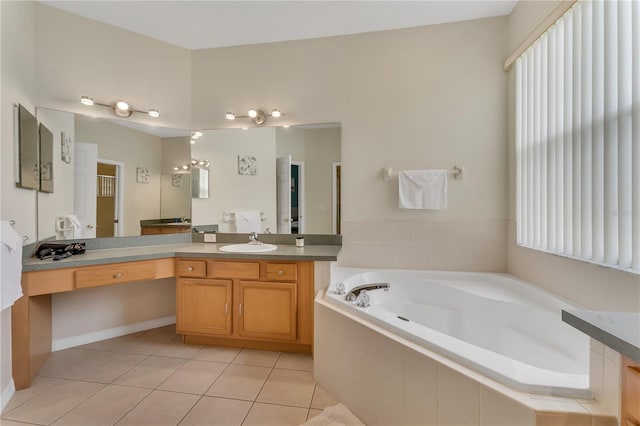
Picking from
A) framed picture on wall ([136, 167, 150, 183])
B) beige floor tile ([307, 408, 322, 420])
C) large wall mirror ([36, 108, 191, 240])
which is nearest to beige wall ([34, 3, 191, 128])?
large wall mirror ([36, 108, 191, 240])

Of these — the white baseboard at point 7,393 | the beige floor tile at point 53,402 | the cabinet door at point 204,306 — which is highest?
the cabinet door at point 204,306

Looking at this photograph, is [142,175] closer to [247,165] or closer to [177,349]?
[247,165]

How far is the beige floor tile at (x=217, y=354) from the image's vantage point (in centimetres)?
215

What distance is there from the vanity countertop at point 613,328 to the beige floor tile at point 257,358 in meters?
1.87

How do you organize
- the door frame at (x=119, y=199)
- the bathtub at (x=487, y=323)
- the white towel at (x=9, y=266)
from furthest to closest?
the door frame at (x=119, y=199)
the white towel at (x=9, y=266)
the bathtub at (x=487, y=323)

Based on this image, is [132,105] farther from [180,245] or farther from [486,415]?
[486,415]

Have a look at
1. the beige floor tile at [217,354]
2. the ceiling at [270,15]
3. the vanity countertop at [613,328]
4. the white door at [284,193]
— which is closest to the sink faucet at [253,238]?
the white door at [284,193]

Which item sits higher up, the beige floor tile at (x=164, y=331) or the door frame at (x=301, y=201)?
the door frame at (x=301, y=201)

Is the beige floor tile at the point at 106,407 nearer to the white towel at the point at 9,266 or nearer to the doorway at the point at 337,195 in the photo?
the white towel at the point at 9,266

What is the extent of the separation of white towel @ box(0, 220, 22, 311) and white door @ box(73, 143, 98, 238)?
33.1 inches

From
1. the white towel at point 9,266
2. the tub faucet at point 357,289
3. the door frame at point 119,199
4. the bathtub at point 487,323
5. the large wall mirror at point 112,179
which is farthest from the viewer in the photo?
the door frame at point 119,199

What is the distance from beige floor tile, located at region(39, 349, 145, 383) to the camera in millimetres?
1917

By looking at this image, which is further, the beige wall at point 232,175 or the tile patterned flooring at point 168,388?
the beige wall at point 232,175

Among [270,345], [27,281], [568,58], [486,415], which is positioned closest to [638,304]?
[486,415]
